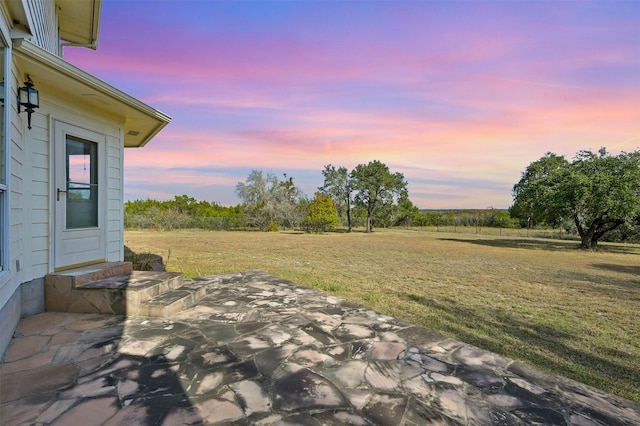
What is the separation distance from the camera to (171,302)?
2.93 meters

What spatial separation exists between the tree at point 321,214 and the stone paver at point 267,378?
20.5 m

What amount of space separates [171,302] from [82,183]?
1925 millimetres

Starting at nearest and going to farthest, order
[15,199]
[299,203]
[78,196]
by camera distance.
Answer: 1. [15,199]
2. [78,196]
3. [299,203]

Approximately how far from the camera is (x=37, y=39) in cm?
289

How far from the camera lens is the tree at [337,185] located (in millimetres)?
26734

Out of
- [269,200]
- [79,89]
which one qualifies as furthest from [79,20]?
[269,200]

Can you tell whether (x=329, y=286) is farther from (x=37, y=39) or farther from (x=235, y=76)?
(x=235, y=76)

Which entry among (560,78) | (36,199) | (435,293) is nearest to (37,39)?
(36,199)

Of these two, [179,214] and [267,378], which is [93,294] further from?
[179,214]

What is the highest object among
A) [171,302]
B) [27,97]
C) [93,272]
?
[27,97]

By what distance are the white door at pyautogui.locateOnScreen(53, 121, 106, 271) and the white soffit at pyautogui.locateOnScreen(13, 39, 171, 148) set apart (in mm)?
339

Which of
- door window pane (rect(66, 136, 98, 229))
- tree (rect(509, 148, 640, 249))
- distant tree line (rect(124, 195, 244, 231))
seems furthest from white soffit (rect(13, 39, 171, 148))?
distant tree line (rect(124, 195, 244, 231))

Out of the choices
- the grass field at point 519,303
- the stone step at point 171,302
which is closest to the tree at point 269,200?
the grass field at point 519,303

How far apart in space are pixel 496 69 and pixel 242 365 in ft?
24.1
